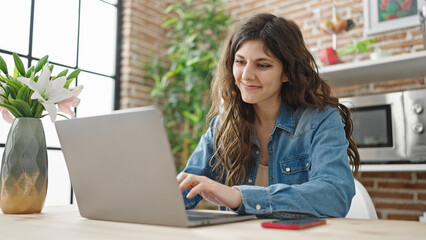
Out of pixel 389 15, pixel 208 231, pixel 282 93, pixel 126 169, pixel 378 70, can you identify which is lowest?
pixel 208 231

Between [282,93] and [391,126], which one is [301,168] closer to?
[282,93]

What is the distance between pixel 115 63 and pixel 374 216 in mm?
2598

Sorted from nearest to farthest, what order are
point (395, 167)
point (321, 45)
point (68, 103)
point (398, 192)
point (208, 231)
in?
point (208, 231) → point (68, 103) → point (395, 167) → point (398, 192) → point (321, 45)

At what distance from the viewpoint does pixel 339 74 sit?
243 centimetres

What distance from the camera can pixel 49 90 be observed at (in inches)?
47.2

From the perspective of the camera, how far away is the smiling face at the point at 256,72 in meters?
1.51

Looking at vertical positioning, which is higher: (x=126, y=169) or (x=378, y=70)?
(x=378, y=70)

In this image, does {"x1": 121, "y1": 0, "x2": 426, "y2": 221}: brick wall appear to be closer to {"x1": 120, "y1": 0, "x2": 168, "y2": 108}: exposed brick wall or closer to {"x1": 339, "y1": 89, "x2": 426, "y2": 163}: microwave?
{"x1": 120, "y1": 0, "x2": 168, "y2": 108}: exposed brick wall

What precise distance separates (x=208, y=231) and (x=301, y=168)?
756 mm

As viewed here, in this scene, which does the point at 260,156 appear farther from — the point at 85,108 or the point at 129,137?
the point at 85,108

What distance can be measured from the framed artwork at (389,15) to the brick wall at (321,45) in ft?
0.16

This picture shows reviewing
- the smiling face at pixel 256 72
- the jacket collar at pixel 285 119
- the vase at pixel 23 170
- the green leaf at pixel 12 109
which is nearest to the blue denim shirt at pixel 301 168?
the jacket collar at pixel 285 119

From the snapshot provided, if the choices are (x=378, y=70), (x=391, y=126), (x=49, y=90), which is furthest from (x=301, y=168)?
(x=378, y=70)

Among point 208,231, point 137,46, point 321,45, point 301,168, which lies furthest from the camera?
point 137,46
